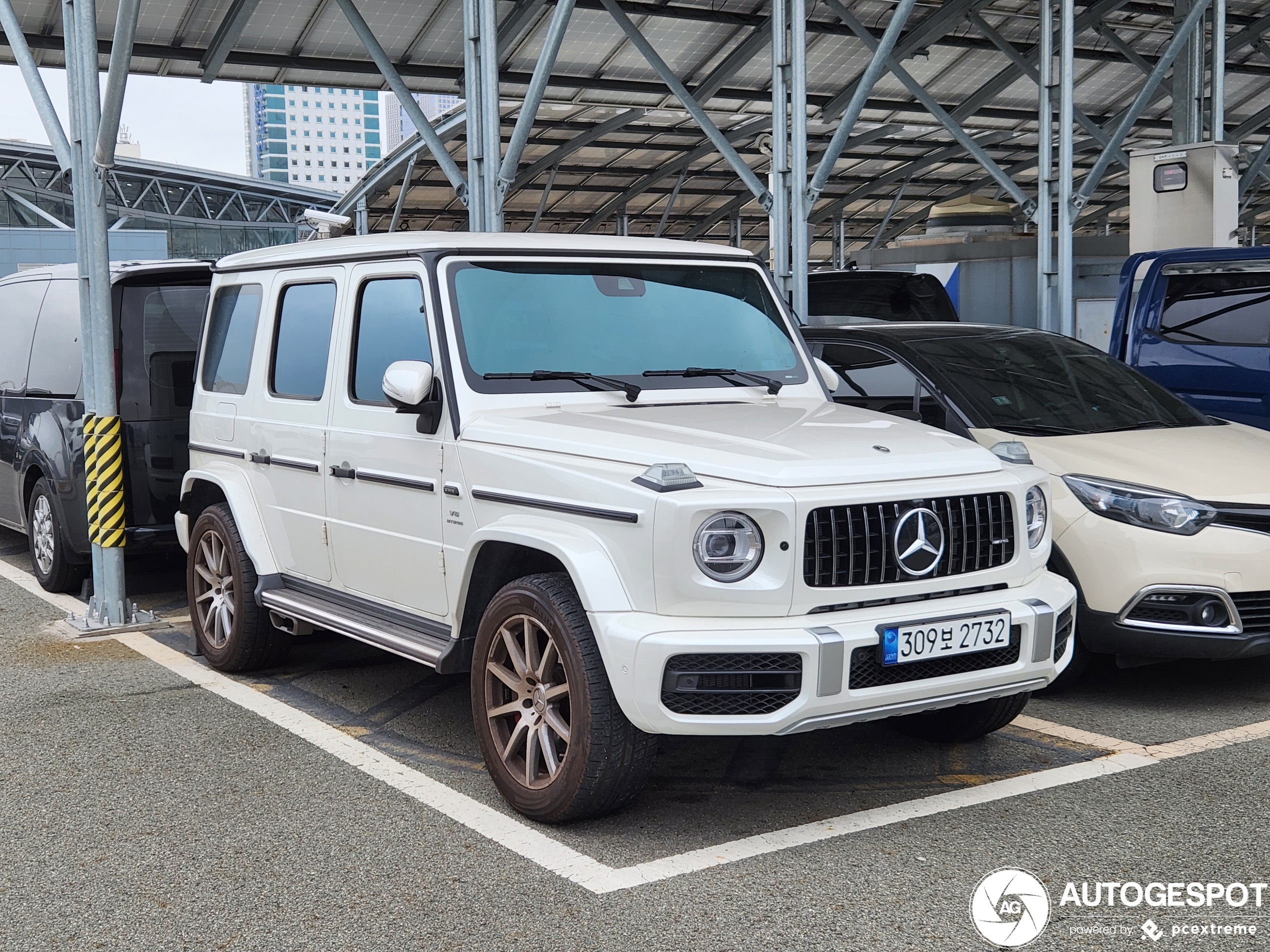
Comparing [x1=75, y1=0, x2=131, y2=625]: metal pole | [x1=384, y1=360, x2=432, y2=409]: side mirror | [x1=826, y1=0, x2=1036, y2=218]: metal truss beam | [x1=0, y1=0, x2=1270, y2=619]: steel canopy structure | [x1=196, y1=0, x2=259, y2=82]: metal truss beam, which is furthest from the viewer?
[x1=826, y1=0, x2=1036, y2=218]: metal truss beam

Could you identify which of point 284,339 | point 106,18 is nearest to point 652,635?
point 284,339

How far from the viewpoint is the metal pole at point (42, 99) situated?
775cm

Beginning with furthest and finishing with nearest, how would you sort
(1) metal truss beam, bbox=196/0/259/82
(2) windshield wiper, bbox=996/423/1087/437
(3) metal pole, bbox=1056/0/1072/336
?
(1) metal truss beam, bbox=196/0/259/82
(3) metal pole, bbox=1056/0/1072/336
(2) windshield wiper, bbox=996/423/1087/437

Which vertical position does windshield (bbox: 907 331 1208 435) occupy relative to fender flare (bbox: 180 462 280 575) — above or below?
above

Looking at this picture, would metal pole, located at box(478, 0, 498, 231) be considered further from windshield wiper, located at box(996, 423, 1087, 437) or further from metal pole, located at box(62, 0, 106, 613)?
windshield wiper, located at box(996, 423, 1087, 437)

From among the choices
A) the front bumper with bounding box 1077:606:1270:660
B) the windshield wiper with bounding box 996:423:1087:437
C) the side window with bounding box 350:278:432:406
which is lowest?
the front bumper with bounding box 1077:606:1270:660

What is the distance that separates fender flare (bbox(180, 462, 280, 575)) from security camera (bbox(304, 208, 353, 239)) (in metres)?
1.51

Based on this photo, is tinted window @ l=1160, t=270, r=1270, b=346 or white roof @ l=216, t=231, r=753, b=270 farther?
tinted window @ l=1160, t=270, r=1270, b=346

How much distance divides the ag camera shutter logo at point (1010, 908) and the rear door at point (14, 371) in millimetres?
7330

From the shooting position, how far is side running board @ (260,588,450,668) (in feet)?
15.7

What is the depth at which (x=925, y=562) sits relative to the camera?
4.15 m

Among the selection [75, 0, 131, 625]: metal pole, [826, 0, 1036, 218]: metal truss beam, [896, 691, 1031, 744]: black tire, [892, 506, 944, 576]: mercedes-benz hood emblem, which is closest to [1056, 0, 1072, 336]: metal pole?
[826, 0, 1036, 218]: metal truss beam

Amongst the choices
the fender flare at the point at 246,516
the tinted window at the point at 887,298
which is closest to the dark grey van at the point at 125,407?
the fender flare at the point at 246,516

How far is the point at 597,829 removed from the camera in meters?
4.28
